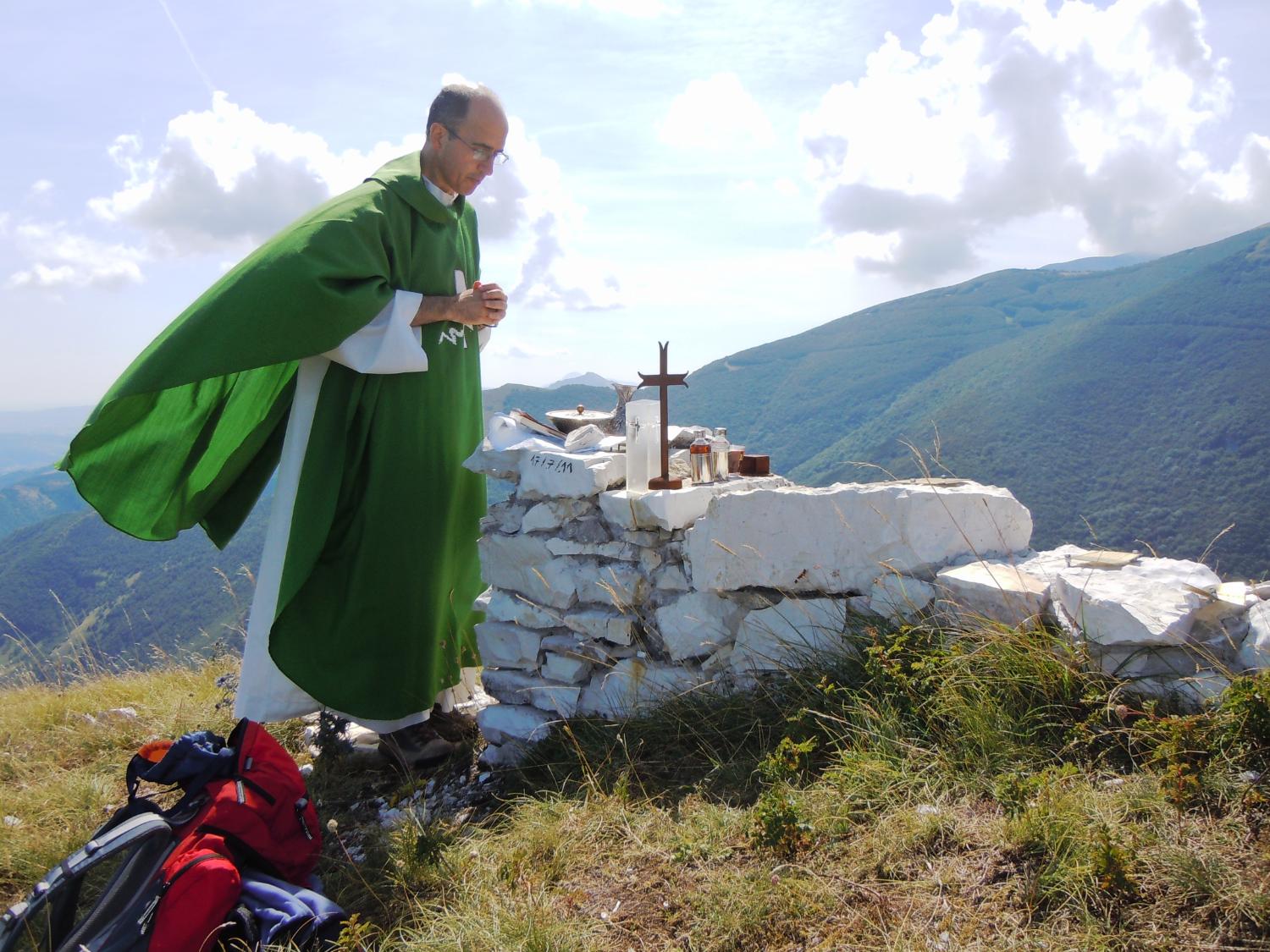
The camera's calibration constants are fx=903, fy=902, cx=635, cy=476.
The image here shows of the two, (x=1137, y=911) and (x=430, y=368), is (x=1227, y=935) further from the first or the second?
(x=430, y=368)

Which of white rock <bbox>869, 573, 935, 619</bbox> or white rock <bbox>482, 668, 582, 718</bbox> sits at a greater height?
white rock <bbox>869, 573, 935, 619</bbox>

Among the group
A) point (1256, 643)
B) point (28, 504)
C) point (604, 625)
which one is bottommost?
point (28, 504)

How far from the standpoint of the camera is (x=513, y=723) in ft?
13.1

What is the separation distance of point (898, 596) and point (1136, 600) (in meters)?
0.80

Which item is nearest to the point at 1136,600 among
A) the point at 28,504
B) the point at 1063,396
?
the point at 1063,396

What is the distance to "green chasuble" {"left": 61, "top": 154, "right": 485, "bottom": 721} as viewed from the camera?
354 cm

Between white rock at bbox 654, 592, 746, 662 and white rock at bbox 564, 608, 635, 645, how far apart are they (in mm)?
179

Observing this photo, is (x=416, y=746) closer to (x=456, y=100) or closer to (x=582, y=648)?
(x=582, y=648)

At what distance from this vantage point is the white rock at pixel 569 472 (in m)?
3.88

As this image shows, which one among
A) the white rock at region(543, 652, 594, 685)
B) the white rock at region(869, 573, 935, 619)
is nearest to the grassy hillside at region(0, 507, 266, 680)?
the white rock at region(543, 652, 594, 685)

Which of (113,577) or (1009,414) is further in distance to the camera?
(113,577)

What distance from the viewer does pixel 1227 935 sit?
1.96 meters

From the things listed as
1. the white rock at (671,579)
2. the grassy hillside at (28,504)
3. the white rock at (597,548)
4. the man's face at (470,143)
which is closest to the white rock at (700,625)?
the white rock at (671,579)

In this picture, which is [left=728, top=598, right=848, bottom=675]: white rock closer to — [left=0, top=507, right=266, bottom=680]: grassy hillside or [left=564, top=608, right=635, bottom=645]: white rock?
[left=564, top=608, right=635, bottom=645]: white rock
